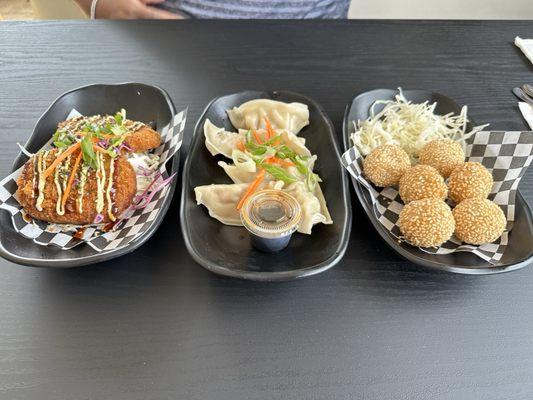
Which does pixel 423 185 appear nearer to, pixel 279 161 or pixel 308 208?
pixel 308 208

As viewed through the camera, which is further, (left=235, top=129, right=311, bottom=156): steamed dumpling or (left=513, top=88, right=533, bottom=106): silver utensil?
Answer: (left=513, top=88, right=533, bottom=106): silver utensil

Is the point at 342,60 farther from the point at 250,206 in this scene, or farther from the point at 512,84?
the point at 250,206

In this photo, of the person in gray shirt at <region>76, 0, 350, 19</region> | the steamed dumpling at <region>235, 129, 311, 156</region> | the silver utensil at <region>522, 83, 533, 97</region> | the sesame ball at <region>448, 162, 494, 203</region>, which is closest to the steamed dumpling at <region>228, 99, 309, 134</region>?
the steamed dumpling at <region>235, 129, 311, 156</region>

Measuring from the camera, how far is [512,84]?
232 cm

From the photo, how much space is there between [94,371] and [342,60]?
201 cm

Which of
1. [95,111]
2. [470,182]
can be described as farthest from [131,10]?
[470,182]

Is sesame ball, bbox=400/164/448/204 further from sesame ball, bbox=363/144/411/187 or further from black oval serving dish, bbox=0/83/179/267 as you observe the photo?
black oval serving dish, bbox=0/83/179/267

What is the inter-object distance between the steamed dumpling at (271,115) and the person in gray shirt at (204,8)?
970 mm

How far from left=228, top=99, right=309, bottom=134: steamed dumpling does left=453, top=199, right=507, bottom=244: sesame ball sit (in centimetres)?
81

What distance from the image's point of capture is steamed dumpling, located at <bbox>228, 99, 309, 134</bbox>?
6.34ft

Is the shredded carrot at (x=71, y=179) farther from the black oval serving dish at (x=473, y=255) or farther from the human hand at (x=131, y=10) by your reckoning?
the human hand at (x=131, y=10)

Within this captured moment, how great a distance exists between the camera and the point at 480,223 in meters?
1.45

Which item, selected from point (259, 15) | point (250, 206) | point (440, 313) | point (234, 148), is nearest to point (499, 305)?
point (440, 313)

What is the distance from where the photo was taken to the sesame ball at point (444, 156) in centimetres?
170
